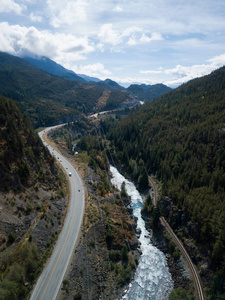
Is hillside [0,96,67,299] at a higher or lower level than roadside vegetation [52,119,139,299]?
higher

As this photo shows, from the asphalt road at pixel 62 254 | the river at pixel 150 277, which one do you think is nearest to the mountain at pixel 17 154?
the asphalt road at pixel 62 254

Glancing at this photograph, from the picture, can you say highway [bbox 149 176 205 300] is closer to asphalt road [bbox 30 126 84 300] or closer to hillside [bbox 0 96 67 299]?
asphalt road [bbox 30 126 84 300]

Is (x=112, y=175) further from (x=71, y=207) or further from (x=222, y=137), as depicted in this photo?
(x=222, y=137)

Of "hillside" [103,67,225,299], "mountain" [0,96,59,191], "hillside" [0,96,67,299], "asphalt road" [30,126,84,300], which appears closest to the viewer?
"hillside" [0,96,67,299]

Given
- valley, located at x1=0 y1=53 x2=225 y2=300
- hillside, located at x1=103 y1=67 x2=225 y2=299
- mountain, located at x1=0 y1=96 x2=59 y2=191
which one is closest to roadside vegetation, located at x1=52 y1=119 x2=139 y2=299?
valley, located at x1=0 y1=53 x2=225 y2=300

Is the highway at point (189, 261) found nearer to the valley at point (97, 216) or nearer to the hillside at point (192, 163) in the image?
the valley at point (97, 216)

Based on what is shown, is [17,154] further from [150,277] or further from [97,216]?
[150,277]
